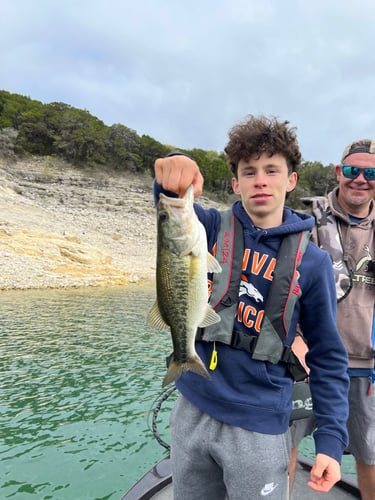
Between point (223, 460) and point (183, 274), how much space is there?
1.07 meters

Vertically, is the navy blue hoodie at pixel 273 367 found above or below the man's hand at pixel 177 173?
below

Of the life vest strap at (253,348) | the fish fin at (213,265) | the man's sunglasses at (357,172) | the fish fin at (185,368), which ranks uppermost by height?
the man's sunglasses at (357,172)

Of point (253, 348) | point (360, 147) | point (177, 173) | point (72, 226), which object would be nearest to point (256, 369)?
point (253, 348)

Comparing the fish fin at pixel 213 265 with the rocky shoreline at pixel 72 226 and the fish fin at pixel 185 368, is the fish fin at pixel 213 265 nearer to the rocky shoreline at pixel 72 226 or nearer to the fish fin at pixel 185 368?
the fish fin at pixel 185 368

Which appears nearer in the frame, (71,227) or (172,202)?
(172,202)

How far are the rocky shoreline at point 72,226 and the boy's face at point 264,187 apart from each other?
2037 centimetres

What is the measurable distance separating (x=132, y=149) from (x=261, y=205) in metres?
50.5

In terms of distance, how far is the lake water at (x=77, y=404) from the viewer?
508 cm

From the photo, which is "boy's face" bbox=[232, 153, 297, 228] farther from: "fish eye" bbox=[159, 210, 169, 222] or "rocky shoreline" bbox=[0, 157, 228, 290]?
"rocky shoreline" bbox=[0, 157, 228, 290]

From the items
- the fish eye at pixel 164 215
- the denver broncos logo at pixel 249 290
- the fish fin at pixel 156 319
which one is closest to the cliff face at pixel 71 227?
the fish fin at pixel 156 319

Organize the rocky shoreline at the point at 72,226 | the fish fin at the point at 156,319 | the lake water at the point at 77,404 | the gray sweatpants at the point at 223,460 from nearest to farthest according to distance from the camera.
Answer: the gray sweatpants at the point at 223,460
the fish fin at the point at 156,319
the lake water at the point at 77,404
the rocky shoreline at the point at 72,226

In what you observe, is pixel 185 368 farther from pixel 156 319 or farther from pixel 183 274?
pixel 183 274

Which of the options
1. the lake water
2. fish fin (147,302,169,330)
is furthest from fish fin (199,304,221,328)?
the lake water

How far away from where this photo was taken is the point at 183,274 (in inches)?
89.4
